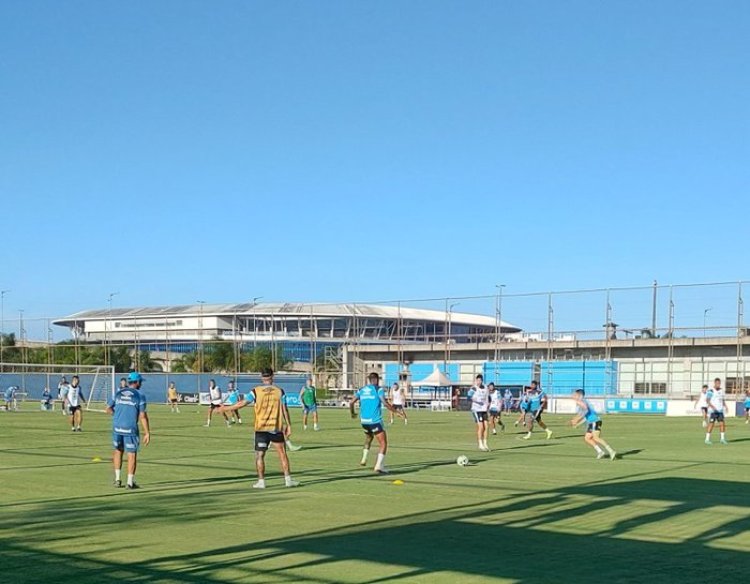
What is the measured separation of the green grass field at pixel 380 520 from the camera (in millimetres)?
9875

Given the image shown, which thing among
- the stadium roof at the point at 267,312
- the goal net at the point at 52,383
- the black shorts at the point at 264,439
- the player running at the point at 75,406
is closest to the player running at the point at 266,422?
the black shorts at the point at 264,439

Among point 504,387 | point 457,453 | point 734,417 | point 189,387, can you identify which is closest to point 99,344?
point 189,387

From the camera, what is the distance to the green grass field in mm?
9875

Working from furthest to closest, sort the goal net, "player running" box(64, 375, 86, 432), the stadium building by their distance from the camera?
the stadium building
the goal net
"player running" box(64, 375, 86, 432)

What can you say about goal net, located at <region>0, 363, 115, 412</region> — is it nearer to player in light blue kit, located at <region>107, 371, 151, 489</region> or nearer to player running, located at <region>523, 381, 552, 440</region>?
player running, located at <region>523, 381, 552, 440</region>

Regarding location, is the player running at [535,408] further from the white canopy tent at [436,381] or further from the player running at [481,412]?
the white canopy tent at [436,381]

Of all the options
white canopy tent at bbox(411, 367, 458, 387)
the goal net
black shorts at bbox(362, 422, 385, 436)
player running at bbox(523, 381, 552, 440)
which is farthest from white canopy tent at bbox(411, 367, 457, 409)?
black shorts at bbox(362, 422, 385, 436)

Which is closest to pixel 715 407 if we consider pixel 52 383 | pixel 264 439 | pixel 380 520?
pixel 264 439

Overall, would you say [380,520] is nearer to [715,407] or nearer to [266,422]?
[266,422]

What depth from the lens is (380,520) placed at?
13.2 m

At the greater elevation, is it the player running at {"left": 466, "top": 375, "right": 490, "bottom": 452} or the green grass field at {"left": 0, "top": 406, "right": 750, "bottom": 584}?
the player running at {"left": 466, "top": 375, "right": 490, "bottom": 452}

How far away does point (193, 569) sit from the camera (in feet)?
32.0

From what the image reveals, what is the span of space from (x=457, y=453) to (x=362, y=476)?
21.1ft

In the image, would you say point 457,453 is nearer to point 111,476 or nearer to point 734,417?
point 111,476
